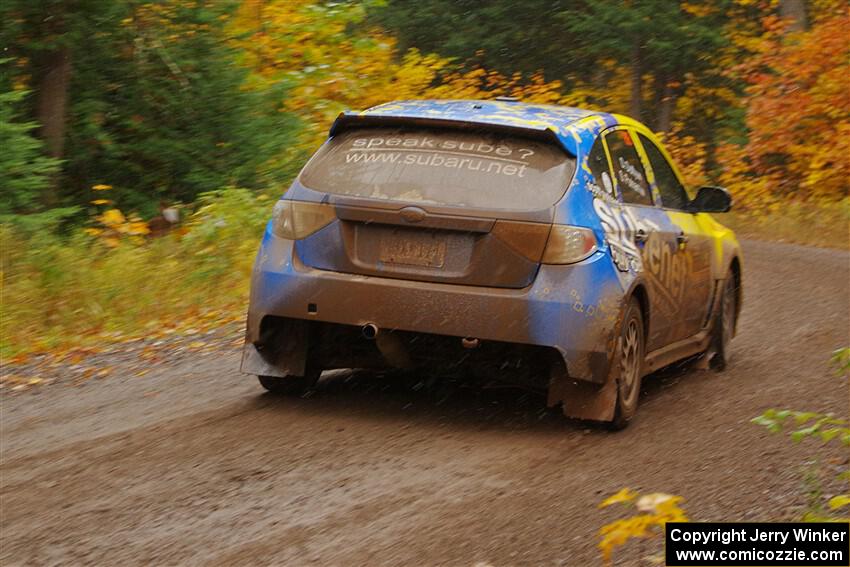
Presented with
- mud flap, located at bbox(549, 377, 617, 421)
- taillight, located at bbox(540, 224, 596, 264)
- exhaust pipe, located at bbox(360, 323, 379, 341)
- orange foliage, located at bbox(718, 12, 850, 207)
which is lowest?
orange foliage, located at bbox(718, 12, 850, 207)

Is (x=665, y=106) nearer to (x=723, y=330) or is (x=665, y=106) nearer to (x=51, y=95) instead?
(x=51, y=95)

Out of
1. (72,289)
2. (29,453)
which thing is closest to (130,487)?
(29,453)

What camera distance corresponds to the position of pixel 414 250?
6.90m

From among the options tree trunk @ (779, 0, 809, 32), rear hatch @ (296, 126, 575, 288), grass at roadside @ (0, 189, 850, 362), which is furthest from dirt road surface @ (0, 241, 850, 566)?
tree trunk @ (779, 0, 809, 32)

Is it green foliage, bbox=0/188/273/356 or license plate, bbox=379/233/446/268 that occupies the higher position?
license plate, bbox=379/233/446/268

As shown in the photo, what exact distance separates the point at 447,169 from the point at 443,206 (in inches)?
12.0

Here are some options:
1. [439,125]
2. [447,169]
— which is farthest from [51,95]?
[447,169]

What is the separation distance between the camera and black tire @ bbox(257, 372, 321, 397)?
7.71 metres

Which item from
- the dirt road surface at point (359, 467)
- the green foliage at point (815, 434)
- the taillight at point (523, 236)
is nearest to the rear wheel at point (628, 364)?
the dirt road surface at point (359, 467)

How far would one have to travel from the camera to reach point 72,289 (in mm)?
11195

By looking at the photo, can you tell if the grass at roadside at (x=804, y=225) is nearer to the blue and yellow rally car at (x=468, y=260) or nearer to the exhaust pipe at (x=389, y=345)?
the blue and yellow rally car at (x=468, y=260)

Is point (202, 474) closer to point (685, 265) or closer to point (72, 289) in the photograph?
point (685, 265)

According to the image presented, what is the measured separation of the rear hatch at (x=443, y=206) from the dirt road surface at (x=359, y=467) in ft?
2.93

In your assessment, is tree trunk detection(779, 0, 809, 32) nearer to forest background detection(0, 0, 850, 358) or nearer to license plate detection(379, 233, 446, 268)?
forest background detection(0, 0, 850, 358)
